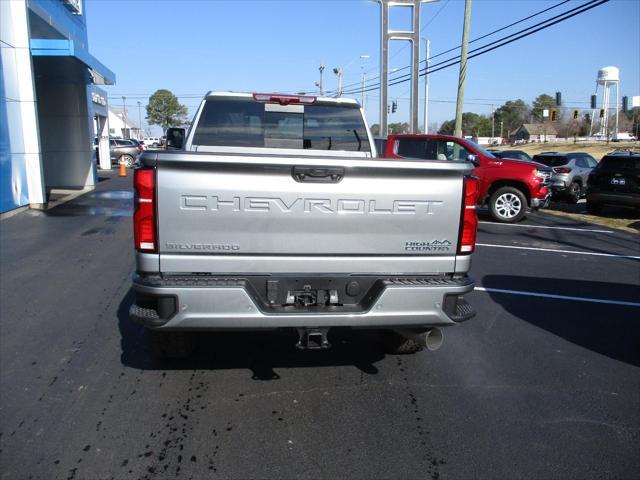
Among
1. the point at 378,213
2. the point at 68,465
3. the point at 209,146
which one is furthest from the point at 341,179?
the point at 68,465

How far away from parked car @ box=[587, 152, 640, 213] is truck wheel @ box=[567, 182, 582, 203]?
3.68m

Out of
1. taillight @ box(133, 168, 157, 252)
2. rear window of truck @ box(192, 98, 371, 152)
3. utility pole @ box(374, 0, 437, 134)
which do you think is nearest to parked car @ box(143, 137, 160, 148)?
utility pole @ box(374, 0, 437, 134)

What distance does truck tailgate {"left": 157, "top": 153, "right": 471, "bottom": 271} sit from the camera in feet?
11.5

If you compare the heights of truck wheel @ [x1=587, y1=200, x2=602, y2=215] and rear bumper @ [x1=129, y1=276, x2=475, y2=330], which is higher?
rear bumper @ [x1=129, y1=276, x2=475, y2=330]

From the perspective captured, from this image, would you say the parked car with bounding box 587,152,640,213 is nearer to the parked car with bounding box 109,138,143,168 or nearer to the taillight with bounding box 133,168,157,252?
the taillight with bounding box 133,168,157,252

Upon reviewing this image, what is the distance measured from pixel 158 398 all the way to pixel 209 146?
2.24 m

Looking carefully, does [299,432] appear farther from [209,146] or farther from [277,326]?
[209,146]

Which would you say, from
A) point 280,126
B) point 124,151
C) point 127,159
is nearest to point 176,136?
point 280,126

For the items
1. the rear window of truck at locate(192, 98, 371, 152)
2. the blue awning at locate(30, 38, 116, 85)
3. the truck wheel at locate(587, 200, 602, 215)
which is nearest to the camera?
the rear window of truck at locate(192, 98, 371, 152)

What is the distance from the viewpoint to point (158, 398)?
4.17m

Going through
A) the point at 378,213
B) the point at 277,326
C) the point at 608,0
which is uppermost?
the point at 608,0

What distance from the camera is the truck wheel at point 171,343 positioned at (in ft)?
14.5

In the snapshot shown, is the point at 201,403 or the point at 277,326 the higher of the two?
the point at 277,326

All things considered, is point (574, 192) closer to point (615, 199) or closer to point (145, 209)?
point (615, 199)
